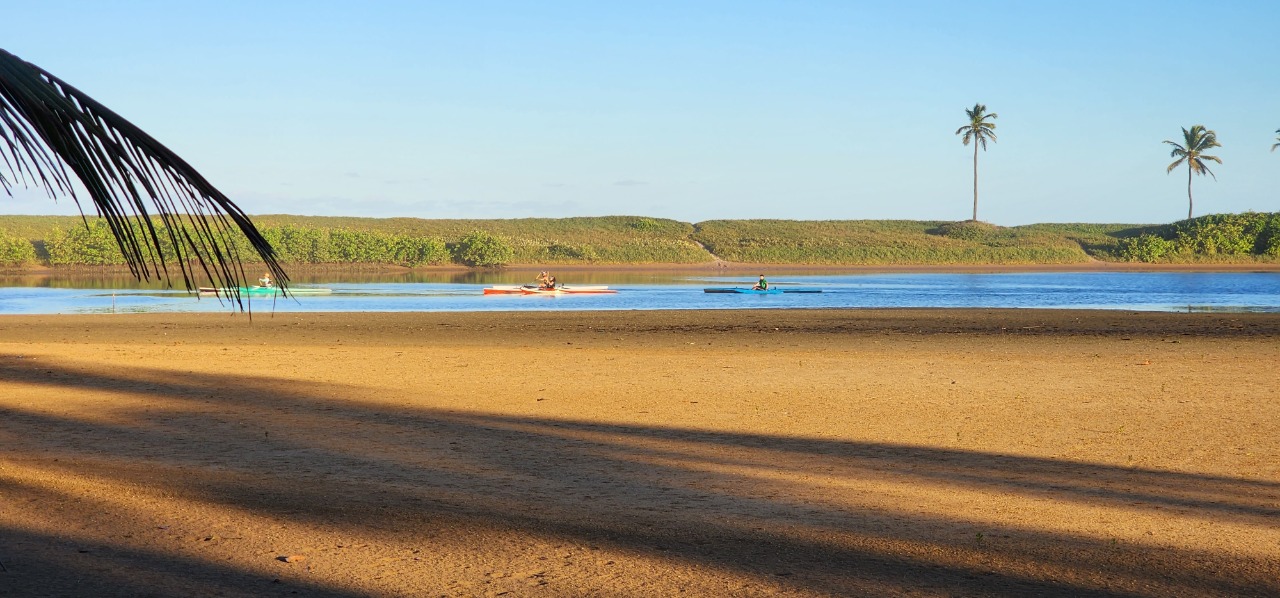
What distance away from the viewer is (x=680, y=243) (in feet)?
461

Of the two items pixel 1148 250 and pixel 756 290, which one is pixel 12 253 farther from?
pixel 1148 250

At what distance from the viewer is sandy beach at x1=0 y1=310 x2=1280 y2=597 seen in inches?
231

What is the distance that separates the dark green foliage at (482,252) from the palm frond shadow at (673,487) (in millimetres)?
88309

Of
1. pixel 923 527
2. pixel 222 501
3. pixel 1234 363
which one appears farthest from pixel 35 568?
pixel 1234 363

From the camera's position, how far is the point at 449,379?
49.5 ft

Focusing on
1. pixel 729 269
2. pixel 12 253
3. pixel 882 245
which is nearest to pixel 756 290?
pixel 729 269

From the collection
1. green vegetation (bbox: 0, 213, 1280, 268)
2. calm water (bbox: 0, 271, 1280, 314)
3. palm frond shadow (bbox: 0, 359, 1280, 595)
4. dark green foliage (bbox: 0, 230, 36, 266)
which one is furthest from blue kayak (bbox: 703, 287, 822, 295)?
dark green foliage (bbox: 0, 230, 36, 266)

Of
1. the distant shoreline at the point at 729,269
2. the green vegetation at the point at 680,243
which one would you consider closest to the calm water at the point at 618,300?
the distant shoreline at the point at 729,269

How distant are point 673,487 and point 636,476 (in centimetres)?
47

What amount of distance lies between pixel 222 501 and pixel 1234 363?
15.4 meters

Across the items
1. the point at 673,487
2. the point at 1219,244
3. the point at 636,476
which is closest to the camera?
the point at 673,487

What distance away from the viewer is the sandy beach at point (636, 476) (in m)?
5.86

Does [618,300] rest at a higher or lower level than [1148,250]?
lower

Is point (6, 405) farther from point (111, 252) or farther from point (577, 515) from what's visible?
point (111, 252)
